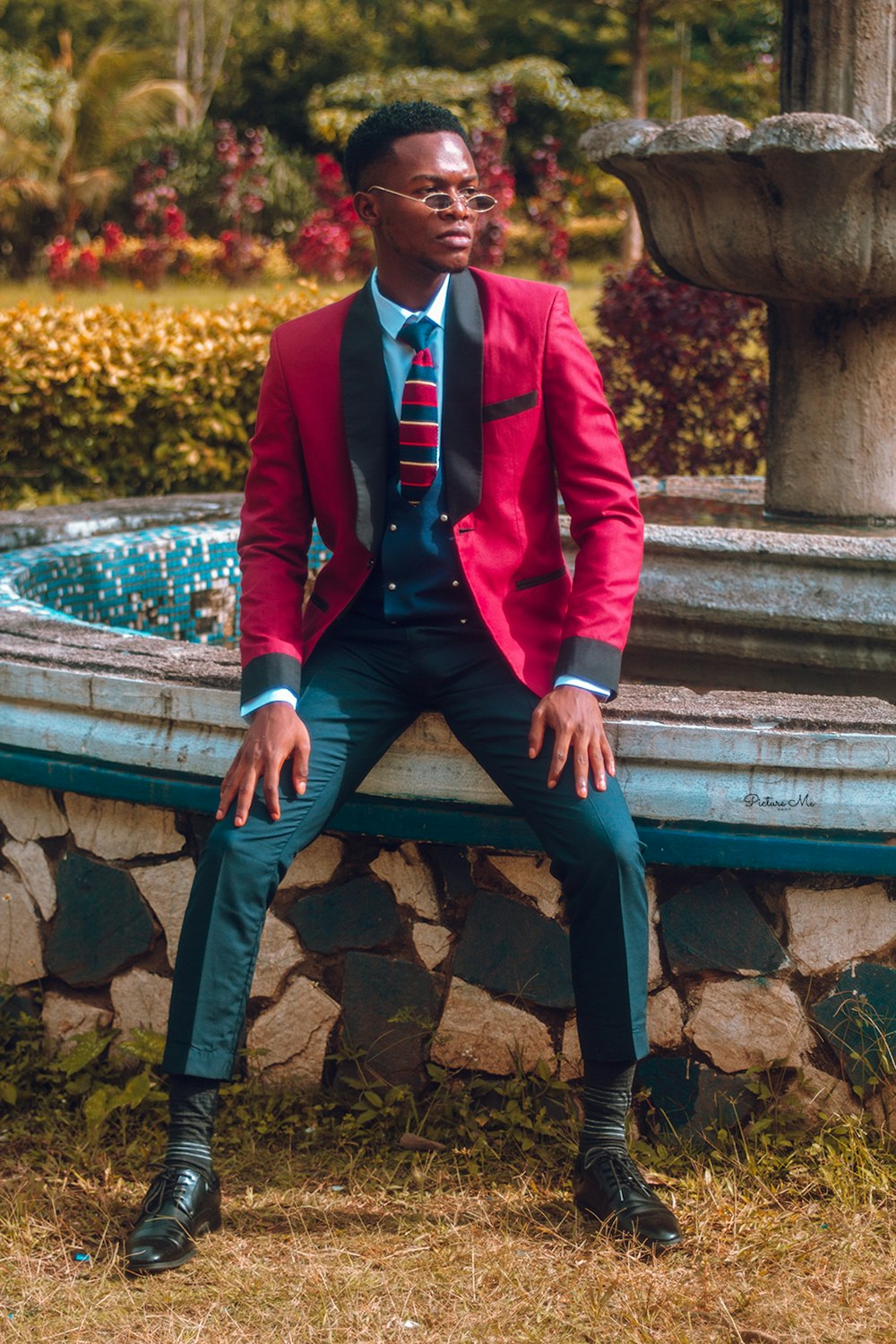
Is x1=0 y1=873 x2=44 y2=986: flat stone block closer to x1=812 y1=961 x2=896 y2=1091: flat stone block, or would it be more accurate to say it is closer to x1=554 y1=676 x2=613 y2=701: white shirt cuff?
x1=554 y1=676 x2=613 y2=701: white shirt cuff

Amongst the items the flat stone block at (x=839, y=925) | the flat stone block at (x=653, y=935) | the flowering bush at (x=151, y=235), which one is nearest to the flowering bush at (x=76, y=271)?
the flowering bush at (x=151, y=235)

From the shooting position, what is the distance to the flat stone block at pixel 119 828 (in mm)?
2873

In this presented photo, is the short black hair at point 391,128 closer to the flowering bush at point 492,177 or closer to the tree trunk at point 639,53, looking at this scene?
the flowering bush at point 492,177

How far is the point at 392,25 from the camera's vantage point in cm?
2959

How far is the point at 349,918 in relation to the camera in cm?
281

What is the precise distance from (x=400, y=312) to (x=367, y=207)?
21 cm

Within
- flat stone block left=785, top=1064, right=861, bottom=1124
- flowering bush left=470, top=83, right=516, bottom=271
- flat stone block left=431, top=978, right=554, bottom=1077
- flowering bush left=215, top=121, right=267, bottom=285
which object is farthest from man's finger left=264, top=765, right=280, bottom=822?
flowering bush left=215, top=121, right=267, bottom=285

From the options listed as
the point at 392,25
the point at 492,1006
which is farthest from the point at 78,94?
the point at 492,1006

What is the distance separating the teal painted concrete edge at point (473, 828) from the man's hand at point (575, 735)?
0.63 feet

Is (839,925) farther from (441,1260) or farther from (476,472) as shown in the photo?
(476,472)

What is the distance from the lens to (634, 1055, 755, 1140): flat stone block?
8.82 feet

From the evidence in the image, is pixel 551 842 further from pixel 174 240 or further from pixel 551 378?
pixel 174 240

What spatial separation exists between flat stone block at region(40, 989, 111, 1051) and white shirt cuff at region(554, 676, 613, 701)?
47.7 inches

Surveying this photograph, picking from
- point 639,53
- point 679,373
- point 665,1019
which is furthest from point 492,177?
point 639,53
